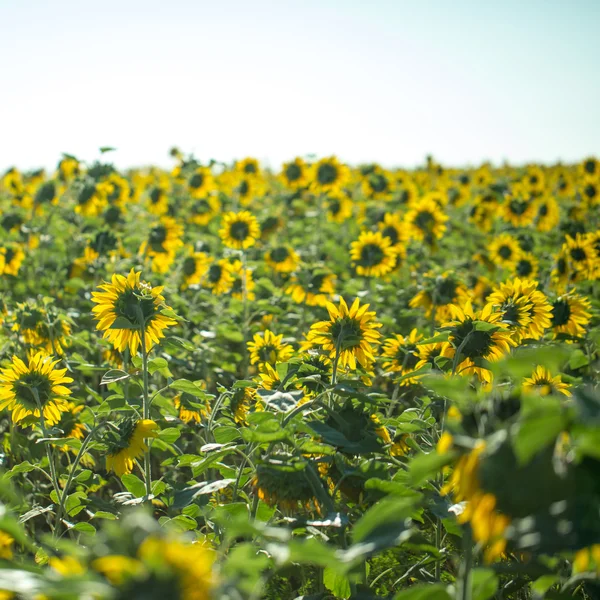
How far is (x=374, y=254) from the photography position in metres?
4.67

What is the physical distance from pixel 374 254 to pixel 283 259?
0.73 metres

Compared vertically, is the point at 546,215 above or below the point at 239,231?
above

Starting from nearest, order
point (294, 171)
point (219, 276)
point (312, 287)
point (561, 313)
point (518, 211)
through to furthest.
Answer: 1. point (561, 313)
2. point (312, 287)
3. point (219, 276)
4. point (294, 171)
5. point (518, 211)

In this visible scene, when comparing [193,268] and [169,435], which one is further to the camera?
[193,268]

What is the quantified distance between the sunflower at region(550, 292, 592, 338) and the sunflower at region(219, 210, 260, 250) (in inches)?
→ 89.9

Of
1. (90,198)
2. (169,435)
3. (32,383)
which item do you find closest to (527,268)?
(169,435)

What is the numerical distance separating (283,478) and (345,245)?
5416mm

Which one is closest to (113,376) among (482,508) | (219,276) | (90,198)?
(482,508)

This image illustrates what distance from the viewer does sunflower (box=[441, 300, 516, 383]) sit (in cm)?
196

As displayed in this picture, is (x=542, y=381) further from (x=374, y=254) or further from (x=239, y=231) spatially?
(x=239, y=231)

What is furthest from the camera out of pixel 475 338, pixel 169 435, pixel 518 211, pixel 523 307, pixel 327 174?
pixel 518 211

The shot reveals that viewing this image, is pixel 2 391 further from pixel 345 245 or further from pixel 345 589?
pixel 345 245

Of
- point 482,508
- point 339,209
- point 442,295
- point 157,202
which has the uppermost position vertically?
point 157,202

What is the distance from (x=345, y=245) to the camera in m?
6.75
